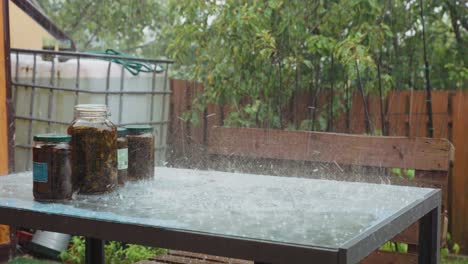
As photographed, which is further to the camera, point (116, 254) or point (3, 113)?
point (116, 254)

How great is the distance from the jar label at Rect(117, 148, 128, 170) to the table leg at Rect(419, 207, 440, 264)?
71 centimetres

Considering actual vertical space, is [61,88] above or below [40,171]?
above

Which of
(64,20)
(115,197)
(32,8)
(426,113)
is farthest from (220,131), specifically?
(64,20)

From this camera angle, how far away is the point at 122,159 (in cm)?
174

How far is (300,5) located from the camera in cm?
368

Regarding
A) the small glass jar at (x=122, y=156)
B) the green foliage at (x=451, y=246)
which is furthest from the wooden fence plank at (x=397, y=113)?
the small glass jar at (x=122, y=156)

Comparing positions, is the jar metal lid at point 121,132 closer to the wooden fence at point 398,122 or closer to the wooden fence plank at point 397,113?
the wooden fence at point 398,122

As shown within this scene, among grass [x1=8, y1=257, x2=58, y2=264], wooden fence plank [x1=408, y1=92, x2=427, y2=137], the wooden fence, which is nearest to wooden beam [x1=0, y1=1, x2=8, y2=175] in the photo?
grass [x1=8, y1=257, x2=58, y2=264]

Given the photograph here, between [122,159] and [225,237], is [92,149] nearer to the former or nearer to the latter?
[122,159]

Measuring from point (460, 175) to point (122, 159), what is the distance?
2.22 meters

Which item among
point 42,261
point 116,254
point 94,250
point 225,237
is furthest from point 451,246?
point 225,237

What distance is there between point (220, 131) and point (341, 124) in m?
1.21

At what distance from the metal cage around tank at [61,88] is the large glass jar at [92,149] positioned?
5.99 feet

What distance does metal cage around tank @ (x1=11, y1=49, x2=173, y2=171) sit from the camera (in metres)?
3.47
